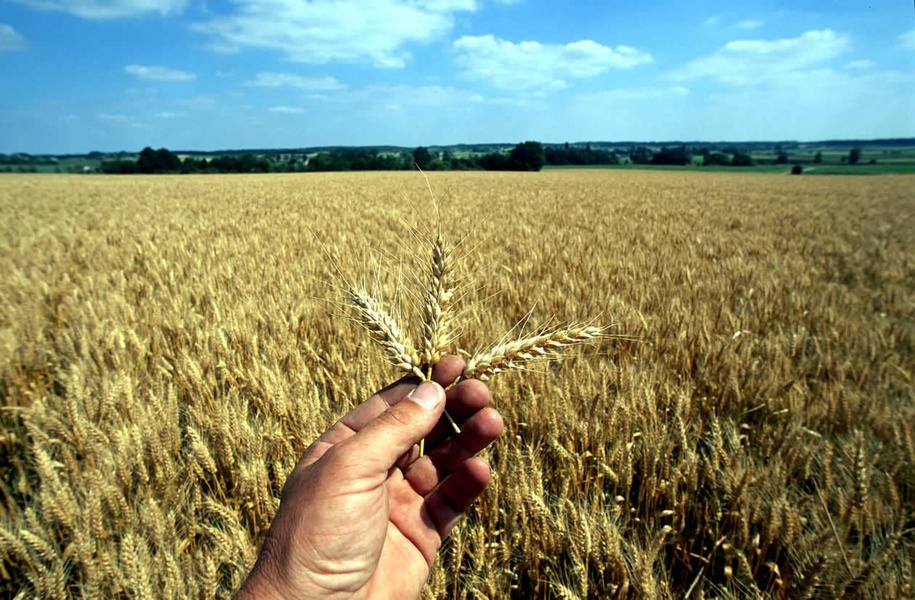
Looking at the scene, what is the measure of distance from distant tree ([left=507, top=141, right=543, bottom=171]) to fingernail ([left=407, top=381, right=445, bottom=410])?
58879 millimetres

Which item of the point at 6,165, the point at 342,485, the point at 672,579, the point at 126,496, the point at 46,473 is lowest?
the point at 672,579

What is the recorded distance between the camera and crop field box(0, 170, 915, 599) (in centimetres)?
150

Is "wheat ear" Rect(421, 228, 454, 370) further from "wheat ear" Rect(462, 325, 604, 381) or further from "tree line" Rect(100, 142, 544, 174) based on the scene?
"tree line" Rect(100, 142, 544, 174)

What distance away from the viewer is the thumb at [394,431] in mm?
1124

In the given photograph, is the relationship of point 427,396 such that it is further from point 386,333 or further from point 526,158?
point 526,158

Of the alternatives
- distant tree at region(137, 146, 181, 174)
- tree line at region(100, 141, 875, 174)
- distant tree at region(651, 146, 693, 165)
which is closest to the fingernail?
tree line at region(100, 141, 875, 174)

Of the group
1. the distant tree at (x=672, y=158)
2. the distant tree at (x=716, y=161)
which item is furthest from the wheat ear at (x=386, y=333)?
the distant tree at (x=716, y=161)

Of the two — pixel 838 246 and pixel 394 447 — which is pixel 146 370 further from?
pixel 838 246

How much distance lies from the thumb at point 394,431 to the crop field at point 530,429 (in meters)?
0.32

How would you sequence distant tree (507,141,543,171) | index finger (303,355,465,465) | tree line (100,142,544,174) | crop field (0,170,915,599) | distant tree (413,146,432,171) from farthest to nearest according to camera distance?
distant tree (507,141,543,171) < tree line (100,142,544,174) < distant tree (413,146,432,171) < crop field (0,170,915,599) < index finger (303,355,465,465)

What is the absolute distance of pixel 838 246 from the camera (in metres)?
7.45

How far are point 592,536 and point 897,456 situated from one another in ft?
4.74

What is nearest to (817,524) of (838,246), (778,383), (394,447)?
(778,383)

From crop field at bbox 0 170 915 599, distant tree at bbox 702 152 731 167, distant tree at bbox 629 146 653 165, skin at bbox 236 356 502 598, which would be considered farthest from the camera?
distant tree at bbox 629 146 653 165
